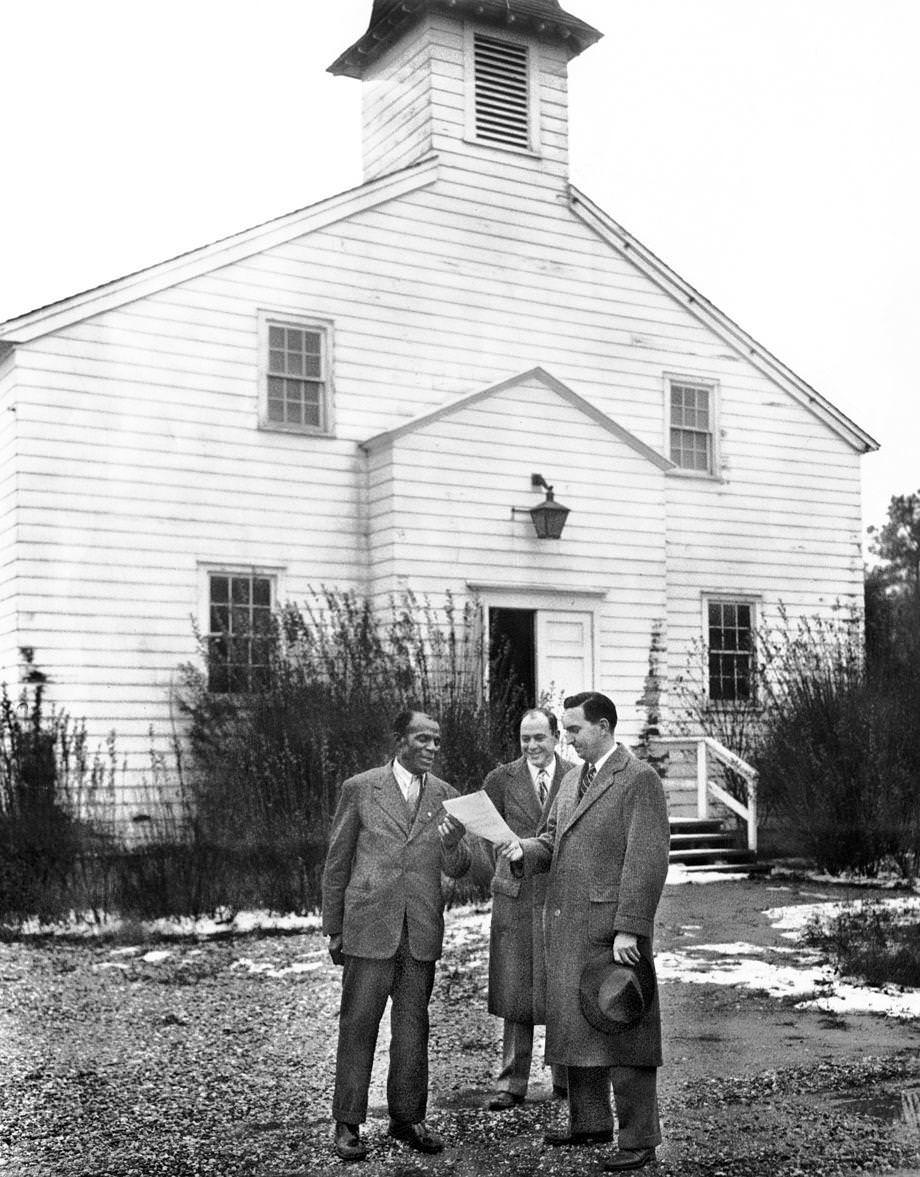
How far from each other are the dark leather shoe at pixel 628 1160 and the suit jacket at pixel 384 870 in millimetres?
1144

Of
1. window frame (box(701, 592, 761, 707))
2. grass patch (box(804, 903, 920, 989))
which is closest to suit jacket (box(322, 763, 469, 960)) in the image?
grass patch (box(804, 903, 920, 989))

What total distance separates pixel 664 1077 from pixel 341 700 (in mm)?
7343

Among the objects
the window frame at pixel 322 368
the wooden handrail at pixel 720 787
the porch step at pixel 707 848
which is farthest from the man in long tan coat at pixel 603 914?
the window frame at pixel 322 368

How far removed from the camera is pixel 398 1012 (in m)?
6.39

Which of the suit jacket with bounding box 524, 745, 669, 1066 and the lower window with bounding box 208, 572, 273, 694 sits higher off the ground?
the lower window with bounding box 208, 572, 273, 694

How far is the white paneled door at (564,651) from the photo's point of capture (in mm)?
17266

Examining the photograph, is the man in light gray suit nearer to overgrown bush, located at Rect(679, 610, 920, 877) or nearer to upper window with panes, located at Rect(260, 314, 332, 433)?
overgrown bush, located at Rect(679, 610, 920, 877)

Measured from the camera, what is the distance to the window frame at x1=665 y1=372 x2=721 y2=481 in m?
19.7

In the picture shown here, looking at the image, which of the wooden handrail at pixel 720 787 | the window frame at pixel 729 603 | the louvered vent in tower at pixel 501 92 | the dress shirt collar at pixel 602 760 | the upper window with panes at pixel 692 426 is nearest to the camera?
the dress shirt collar at pixel 602 760

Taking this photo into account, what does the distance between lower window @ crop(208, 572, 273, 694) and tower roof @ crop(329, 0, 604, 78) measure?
732 centimetres

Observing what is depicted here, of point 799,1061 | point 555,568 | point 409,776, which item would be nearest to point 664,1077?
point 799,1061

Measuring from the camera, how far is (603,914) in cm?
607

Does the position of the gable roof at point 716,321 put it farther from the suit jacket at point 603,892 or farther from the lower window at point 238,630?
the suit jacket at point 603,892

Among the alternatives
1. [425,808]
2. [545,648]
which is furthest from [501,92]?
[425,808]
